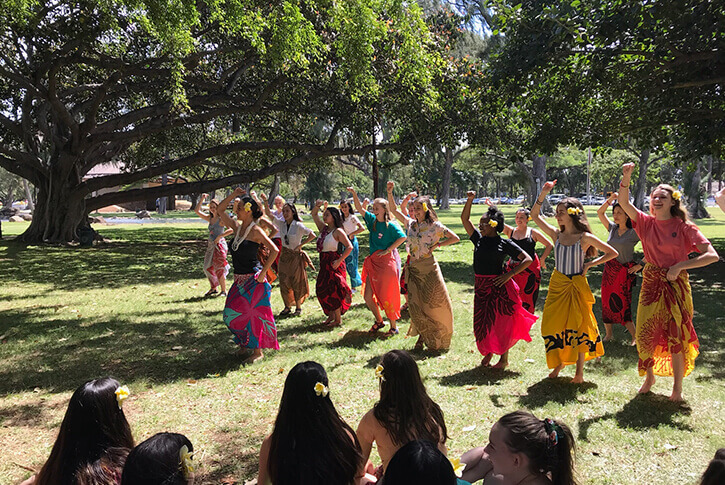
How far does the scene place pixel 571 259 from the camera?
578 cm

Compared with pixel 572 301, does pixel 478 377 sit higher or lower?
lower

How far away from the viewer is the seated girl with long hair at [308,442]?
109 inches

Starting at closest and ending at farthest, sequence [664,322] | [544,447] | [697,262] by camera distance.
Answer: [544,447]
[697,262]
[664,322]

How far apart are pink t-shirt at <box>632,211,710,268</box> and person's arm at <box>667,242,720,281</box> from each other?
6cm

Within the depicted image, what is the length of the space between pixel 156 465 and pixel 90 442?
68cm

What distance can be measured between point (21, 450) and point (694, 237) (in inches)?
235

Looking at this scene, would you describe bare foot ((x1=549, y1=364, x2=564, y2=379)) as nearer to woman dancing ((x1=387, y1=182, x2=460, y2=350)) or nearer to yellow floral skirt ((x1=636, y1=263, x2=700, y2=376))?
yellow floral skirt ((x1=636, y1=263, x2=700, y2=376))

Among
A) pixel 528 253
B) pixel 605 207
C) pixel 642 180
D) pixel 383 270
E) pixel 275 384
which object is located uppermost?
pixel 642 180

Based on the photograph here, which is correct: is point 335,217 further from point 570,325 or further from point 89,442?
point 89,442

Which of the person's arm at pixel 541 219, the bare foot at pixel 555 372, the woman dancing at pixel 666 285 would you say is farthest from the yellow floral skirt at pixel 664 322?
the person's arm at pixel 541 219

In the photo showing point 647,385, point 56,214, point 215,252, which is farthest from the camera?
point 56,214

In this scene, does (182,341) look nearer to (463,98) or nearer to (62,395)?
(62,395)

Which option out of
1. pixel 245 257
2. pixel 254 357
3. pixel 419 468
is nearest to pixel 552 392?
pixel 254 357

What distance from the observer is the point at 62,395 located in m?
5.61
